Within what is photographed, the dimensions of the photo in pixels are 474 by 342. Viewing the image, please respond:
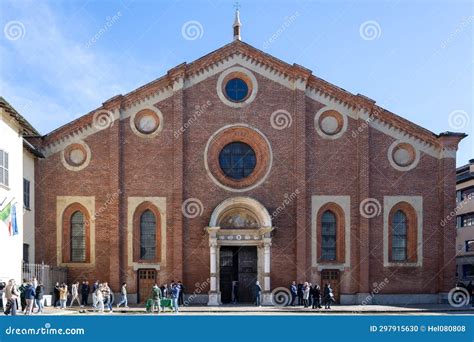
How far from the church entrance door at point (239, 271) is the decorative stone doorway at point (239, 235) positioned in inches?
2.1

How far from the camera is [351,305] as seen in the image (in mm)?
31922

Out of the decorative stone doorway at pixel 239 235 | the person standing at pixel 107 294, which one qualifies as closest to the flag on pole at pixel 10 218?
the person standing at pixel 107 294

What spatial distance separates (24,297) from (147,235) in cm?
827

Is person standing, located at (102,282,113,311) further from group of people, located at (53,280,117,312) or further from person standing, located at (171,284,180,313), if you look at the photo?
person standing, located at (171,284,180,313)

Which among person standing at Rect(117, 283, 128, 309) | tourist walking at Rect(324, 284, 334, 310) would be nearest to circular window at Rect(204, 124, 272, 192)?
tourist walking at Rect(324, 284, 334, 310)

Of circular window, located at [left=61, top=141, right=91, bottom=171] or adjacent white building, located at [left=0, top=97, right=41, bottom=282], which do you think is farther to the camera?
circular window, located at [left=61, top=141, right=91, bottom=171]

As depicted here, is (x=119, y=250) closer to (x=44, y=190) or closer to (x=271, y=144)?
(x=44, y=190)

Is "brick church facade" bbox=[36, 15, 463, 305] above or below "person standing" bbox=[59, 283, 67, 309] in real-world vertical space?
above

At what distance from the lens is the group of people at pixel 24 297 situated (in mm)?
22781

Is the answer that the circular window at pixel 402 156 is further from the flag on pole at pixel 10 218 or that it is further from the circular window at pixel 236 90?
the flag on pole at pixel 10 218

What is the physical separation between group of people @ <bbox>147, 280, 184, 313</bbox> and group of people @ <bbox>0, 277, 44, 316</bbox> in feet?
16.4

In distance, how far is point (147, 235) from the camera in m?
32.5

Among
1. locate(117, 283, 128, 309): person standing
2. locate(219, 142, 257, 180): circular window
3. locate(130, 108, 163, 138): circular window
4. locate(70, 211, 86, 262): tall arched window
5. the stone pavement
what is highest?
locate(130, 108, 163, 138): circular window

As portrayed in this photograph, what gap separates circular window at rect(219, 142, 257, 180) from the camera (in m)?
33.1
